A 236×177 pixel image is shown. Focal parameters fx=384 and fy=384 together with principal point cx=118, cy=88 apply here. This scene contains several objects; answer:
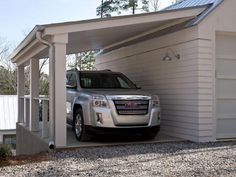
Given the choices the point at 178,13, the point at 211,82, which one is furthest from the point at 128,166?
the point at 178,13

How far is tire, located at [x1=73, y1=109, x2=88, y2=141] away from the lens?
9601 millimetres

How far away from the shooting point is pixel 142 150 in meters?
8.60

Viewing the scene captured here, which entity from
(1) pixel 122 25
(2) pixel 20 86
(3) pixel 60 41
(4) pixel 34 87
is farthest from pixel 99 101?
(2) pixel 20 86

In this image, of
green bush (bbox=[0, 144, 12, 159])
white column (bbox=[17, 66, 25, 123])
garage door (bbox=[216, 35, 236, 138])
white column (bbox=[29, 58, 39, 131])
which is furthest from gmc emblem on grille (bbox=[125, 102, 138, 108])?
white column (bbox=[17, 66, 25, 123])

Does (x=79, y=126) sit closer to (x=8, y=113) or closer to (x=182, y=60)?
(x=182, y=60)

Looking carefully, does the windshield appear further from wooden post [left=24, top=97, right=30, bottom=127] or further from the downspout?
wooden post [left=24, top=97, right=30, bottom=127]

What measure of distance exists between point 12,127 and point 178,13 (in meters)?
19.6

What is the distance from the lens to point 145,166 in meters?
6.98

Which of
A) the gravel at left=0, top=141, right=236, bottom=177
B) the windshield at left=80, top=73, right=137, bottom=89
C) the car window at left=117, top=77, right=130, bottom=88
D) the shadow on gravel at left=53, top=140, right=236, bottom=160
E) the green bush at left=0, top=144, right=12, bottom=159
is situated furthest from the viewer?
the car window at left=117, top=77, right=130, bottom=88

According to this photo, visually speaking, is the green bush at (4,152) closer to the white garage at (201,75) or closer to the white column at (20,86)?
the white garage at (201,75)

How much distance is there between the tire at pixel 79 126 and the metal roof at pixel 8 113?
706 inches

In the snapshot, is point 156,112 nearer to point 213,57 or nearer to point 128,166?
point 213,57

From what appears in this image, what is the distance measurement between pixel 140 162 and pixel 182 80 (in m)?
3.67

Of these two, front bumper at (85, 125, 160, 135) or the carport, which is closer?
the carport
